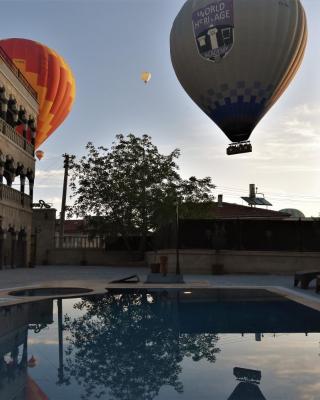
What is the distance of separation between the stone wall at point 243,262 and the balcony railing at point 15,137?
14.4 meters

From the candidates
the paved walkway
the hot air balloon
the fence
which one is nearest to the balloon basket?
the hot air balloon

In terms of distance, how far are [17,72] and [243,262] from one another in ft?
69.5

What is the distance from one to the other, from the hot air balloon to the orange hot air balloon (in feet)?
47.5

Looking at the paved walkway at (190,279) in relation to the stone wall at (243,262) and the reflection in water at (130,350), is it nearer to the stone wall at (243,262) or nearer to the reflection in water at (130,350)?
the stone wall at (243,262)

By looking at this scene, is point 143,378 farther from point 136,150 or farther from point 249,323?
point 136,150

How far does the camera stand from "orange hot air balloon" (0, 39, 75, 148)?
38844 millimetres

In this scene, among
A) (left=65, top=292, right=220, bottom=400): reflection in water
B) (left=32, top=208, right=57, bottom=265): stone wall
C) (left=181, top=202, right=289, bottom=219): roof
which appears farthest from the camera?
(left=181, top=202, right=289, bottom=219): roof

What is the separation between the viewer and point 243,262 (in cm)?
2867

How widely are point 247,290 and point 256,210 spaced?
1673 inches

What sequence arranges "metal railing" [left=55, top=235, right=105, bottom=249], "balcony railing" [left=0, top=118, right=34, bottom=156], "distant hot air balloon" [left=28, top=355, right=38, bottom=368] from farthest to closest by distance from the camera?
"metal railing" [left=55, top=235, right=105, bottom=249] → "balcony railing" [left=0, top=118, right=34, bottom=156] → "distant hot air balloon" [left=28, top=355, right=38, bottom=368]

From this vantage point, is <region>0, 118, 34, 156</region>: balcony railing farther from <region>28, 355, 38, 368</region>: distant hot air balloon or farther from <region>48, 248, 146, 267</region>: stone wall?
<region>28, 355, 38, 368</region>: distant hot air balloon

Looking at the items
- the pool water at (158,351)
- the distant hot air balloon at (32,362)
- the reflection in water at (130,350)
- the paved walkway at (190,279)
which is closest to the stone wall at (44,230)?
the paved walkway at (190,279)

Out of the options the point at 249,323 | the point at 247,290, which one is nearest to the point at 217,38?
the point at 247,290

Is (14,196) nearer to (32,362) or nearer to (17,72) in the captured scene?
(17,72)
